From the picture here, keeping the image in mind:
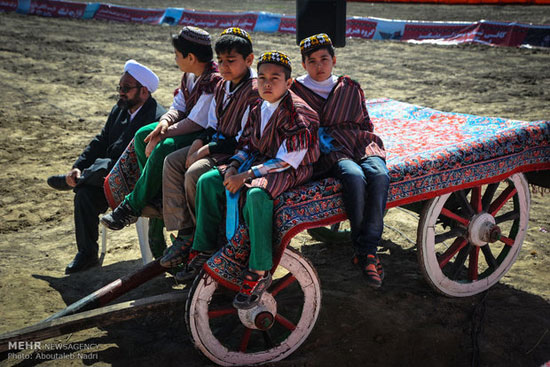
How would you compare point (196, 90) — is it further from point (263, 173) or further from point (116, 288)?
point (116, 288)

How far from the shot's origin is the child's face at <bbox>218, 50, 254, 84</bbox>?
11.9 ft

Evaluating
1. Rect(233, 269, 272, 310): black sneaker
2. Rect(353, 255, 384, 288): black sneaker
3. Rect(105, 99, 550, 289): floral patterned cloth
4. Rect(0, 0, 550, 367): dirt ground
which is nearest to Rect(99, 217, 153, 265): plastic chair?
Rect(0, 0, 550, 367): dirt ground

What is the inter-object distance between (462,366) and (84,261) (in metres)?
3.28

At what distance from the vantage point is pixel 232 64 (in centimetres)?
366

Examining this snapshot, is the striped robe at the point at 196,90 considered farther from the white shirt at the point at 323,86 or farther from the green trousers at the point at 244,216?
the green trousers at the point at 244,216

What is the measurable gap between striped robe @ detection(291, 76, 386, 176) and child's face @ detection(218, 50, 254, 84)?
42cm

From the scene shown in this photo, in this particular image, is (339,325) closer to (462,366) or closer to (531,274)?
(462,366)

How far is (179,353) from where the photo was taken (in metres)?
3.65

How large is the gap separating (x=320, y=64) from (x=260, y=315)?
5.60 feet

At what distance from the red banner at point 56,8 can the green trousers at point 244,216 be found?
18.7 m

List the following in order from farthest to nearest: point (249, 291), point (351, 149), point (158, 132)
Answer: point (158, 132) < point (351, 149) < point (249, 291)

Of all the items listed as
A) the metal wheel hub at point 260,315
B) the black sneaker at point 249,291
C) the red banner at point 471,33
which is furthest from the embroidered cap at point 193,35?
the red banner at point 471,33

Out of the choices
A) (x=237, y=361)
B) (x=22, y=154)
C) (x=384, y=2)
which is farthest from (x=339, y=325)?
(x=384, y=2)

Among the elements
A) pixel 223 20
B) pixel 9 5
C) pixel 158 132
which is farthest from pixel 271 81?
pixel 9 5
